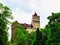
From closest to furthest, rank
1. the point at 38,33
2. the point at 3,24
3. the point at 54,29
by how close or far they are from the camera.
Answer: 1. the point at 3,24
2. the point at 54,29
3. the point at 38,33

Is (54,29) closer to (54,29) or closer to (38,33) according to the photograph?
(54,29)

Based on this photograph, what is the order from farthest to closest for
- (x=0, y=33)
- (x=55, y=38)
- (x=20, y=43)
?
(x=20, y=43) < (x=55, y=38) < (x=0, y=33)

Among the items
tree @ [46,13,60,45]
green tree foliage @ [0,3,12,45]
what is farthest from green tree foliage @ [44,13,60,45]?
green tree foliage @ [0,3,12,45]

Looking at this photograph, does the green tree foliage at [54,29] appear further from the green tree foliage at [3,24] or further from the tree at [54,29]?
the green tree foliage at [3,24]

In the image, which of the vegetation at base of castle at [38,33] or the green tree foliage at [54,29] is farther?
the green tree foliage at [54,29]

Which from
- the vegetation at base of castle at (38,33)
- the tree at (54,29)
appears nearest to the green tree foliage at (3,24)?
the vegetation at base of castle at (38,33)

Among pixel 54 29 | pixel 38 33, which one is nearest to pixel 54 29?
pixel 54 29

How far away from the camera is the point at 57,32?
6606 centimetres

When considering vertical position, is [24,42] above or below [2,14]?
below

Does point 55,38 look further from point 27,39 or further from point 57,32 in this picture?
point 27,39

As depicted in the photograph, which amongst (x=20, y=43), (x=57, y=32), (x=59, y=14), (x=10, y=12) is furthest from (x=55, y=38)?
(x=20, y=43)

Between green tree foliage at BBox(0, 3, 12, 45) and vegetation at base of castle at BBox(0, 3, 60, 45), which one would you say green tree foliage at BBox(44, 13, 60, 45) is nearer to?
vegetation at base of castle at BBox(0, 3, 60, 45)

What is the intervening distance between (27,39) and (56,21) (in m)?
43.8

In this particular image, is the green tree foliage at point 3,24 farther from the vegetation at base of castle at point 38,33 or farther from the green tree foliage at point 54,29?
the green tree foliage at point 54,29
